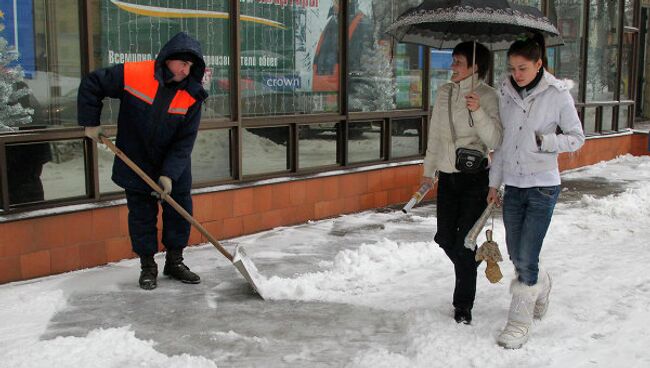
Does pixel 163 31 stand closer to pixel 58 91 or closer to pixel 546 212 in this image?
pixel 58 91

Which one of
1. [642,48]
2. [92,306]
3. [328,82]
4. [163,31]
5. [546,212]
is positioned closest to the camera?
[546,212]

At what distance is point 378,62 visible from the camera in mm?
8812

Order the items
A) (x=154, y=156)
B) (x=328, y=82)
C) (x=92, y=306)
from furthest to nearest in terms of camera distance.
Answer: (x=328, y=82)
(x=154, y=156)
(x=92, y=306)

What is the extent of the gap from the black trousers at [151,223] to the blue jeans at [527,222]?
96.3 inches

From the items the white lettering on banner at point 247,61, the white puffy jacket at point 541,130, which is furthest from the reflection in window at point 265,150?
the white puffy jacket at point 541,130

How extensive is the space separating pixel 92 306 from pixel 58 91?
189 cm

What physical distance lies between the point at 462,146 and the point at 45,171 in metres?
3.28

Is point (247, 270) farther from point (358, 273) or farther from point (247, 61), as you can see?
point (247, 61)

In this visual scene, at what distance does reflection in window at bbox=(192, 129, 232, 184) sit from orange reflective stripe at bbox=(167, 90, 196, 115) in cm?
159

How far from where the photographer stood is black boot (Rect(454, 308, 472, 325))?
4.62m

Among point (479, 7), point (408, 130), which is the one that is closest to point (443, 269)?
point (479, 7)

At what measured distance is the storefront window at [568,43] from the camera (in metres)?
12.2

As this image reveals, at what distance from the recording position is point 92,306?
16.0 feet

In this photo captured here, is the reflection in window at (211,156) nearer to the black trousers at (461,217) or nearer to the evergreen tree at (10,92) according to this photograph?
the evergreen tree at (10,92)
